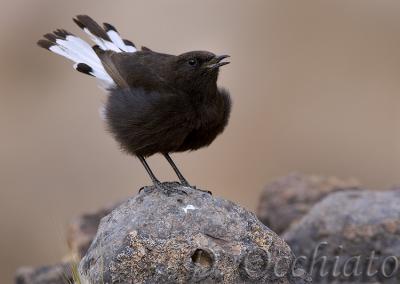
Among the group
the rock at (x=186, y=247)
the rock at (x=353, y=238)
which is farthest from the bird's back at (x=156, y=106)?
the rock at (x=353, y=238)

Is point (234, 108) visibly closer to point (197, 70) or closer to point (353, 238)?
point (353, 238)

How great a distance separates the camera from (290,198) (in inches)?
384

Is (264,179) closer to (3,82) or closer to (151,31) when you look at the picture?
(151,31)

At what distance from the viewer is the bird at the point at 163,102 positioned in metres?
7.44

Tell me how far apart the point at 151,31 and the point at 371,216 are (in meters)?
8.29

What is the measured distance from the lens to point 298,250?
841cm

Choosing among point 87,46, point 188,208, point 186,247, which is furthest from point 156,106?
point 87,46

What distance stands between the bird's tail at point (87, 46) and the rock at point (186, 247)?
1.97 metres

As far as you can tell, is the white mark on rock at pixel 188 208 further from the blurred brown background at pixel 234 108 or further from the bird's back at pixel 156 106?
the blurred brown background at pixel 234 108

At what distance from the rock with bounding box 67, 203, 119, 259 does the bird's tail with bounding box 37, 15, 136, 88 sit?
1741mm

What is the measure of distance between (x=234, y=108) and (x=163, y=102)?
299 inches

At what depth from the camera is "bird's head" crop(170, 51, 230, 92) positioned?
770 cm

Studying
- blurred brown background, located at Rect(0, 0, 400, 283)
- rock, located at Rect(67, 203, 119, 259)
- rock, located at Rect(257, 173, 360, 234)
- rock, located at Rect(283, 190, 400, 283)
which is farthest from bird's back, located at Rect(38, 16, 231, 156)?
blurred brown background, located at Rect(0, 0, 400, 283)

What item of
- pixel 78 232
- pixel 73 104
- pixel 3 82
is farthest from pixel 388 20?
pixel 78 232
